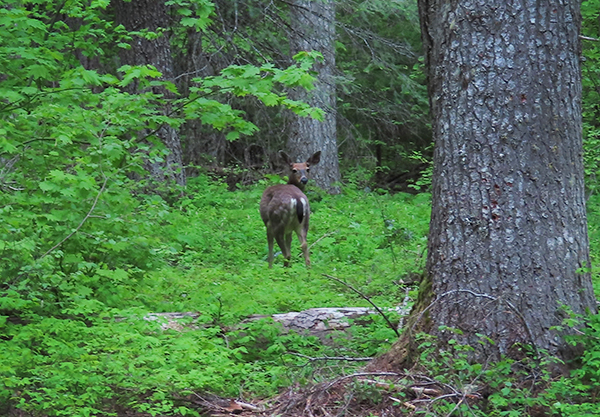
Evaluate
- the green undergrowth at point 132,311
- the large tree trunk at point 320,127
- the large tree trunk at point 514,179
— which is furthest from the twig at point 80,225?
the large tree trunk at point 320,127

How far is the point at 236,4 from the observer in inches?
562

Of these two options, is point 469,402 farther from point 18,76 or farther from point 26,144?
point 18,76

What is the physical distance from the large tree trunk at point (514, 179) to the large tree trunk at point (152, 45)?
8434 millimetres

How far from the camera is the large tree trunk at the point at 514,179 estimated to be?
4.82m

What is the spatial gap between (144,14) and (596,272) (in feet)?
→ 29.9

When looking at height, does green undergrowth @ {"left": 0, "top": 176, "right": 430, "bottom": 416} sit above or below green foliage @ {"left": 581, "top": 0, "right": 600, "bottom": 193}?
below

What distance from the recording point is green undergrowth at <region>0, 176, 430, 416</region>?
196 inches

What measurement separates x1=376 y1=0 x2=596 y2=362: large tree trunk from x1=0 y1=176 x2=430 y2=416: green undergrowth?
111 cm

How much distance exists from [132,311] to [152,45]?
847cm

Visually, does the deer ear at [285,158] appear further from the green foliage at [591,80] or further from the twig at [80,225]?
the twig at [80,225]

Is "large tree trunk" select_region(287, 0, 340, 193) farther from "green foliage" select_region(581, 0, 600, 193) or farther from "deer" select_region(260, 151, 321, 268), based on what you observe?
"deer" select_region(260, 151, 321, 268)

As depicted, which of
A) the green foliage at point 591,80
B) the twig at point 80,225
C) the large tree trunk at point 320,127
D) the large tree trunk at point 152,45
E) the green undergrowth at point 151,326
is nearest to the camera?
the green undergrowth at point 151,326

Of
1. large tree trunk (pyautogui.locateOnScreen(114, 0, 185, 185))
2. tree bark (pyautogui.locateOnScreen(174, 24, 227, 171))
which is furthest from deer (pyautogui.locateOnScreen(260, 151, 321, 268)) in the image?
tree bark (pyautogui.locateOnScreen(174, 24, 227, 171))

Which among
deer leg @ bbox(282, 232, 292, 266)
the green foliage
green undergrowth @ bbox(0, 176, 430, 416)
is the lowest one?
deer leg @ bbox(282, 232, 292, 266)
